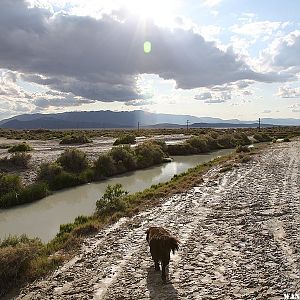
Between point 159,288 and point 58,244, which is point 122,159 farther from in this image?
point 159,288

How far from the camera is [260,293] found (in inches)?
307

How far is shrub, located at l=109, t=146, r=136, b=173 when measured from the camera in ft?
111

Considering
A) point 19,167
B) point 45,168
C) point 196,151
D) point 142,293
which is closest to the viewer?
point 142,293

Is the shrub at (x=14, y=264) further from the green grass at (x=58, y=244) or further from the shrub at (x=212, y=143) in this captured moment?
the shrub at (x=212, y=143)

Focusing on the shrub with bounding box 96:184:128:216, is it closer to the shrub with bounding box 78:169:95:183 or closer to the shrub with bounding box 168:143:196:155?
the shrub with bounding box 78:169:95:183

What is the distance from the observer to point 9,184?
23.0 m

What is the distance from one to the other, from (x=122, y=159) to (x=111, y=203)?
1759 centimetres

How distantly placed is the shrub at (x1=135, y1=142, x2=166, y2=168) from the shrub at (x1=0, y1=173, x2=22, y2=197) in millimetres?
14939

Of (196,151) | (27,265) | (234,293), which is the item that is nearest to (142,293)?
(234,293)

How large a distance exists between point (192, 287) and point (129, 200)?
10970 mm

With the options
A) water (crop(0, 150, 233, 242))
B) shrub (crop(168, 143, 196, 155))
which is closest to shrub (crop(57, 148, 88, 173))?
water (crop(0, 150, 233, 242))

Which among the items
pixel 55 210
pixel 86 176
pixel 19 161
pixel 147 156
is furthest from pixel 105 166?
pixel 55 210

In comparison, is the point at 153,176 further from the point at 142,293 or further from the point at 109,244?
the point at 142,293

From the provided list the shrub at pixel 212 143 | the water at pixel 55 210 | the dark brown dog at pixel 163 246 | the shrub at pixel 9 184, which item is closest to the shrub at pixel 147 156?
the water at pixel 55 210
